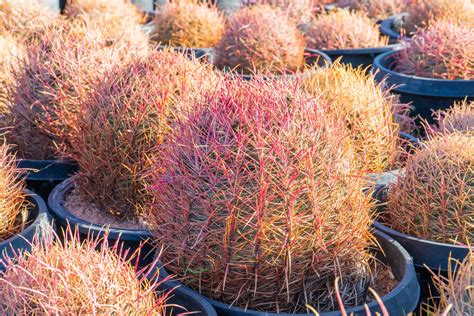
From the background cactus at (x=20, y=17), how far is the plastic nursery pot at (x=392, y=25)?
9.73ft

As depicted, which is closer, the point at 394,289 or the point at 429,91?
the point at 394,289

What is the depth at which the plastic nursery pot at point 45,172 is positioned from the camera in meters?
3.65

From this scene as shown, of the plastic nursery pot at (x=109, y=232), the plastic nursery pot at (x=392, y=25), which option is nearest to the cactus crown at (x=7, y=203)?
the plastic nursery pot at (x=109, y=232)

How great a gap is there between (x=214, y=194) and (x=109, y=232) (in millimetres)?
809

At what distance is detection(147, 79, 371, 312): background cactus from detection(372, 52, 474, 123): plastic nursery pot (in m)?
2.08

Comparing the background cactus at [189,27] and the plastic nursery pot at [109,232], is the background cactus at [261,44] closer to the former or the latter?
the background cactus at [189,27]

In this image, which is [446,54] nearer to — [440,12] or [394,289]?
[440,12]

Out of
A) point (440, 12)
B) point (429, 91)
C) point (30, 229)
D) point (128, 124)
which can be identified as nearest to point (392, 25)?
point (440, 12)

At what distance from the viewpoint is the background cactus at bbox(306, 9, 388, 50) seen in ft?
19.1

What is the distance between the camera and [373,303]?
2.40 m

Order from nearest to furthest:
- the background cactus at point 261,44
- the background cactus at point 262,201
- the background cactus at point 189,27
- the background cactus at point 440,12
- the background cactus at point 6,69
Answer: the background cactus at point 262,201 < the background cactus at point 6,69 < the background cactus at point 261,44 < the background cactus at point 440,12 < the background cactus at point 189,27

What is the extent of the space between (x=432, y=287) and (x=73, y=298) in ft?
5.19

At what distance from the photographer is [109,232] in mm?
3014

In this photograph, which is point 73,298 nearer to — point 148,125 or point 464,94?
point 148,125
